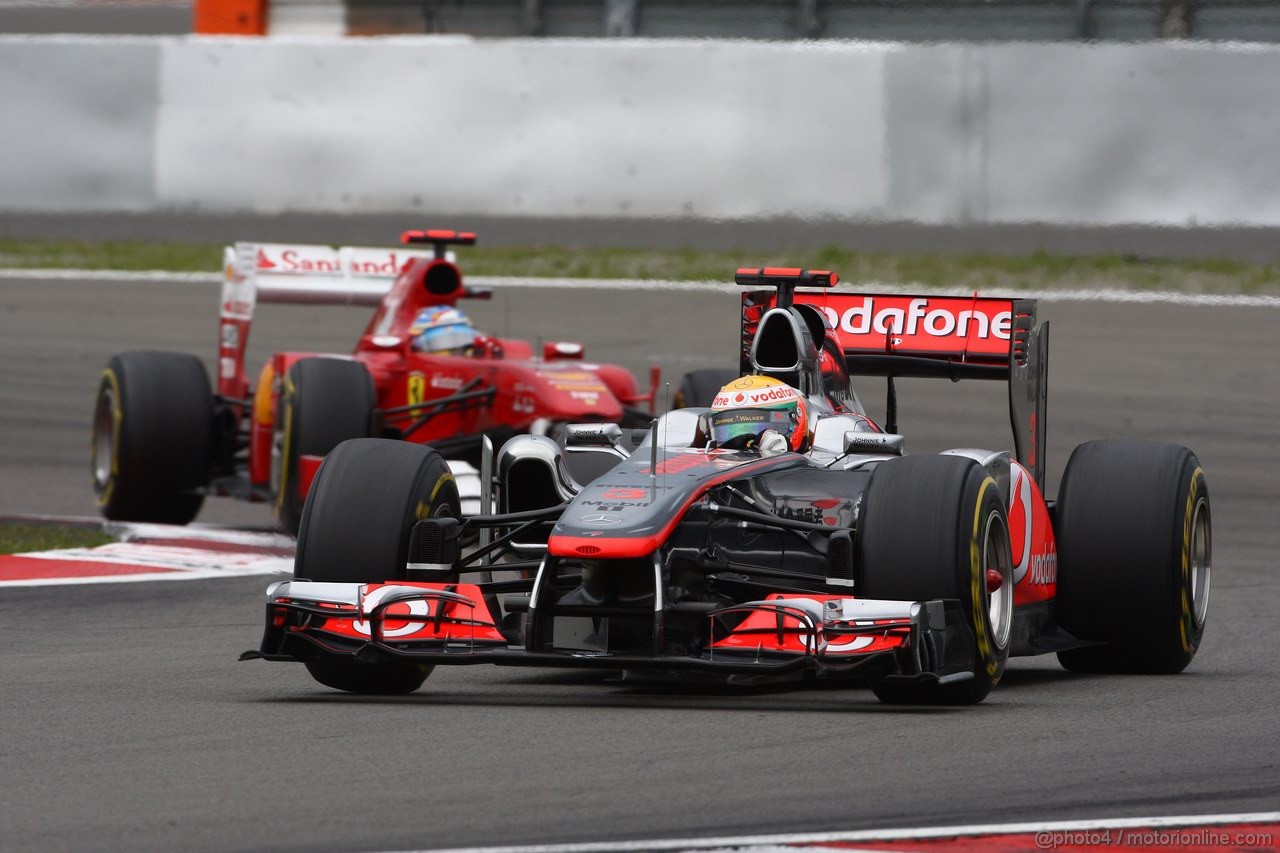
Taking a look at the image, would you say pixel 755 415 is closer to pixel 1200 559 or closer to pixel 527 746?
pixel 1200 559

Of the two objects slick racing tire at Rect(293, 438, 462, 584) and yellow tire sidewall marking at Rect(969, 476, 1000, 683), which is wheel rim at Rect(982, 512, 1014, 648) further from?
slick racing tire at Rect(293, 438, 462, 584)

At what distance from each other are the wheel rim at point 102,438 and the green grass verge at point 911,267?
559 cm

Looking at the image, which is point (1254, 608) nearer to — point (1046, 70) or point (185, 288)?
point (1046, 70)

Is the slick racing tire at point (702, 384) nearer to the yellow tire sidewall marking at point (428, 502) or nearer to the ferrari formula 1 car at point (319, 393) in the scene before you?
the ferrari formula 1 car at point (319, 393)

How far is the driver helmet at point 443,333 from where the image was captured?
15102 millimetres

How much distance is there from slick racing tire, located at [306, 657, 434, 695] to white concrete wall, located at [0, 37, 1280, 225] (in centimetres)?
1217

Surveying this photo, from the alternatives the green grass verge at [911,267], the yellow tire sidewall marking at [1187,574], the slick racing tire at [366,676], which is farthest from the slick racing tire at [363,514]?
the green grass verge at [911,267]

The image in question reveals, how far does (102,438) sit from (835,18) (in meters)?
8.36

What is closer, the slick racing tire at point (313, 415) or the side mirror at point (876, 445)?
the side mirror at point (876, 445)

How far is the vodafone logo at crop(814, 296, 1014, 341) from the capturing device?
997cm

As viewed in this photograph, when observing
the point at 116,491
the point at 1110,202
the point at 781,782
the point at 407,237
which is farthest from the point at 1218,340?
the point at 781,782

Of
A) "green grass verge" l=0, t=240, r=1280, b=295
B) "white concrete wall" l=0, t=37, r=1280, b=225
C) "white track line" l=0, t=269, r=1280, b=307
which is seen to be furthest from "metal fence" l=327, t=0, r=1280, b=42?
"white track line" l=0, t=269, r=1280, b=307

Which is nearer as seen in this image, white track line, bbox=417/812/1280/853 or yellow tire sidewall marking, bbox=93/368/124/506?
white track line, bbox=417/812/1280/853

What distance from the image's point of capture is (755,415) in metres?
8.66
